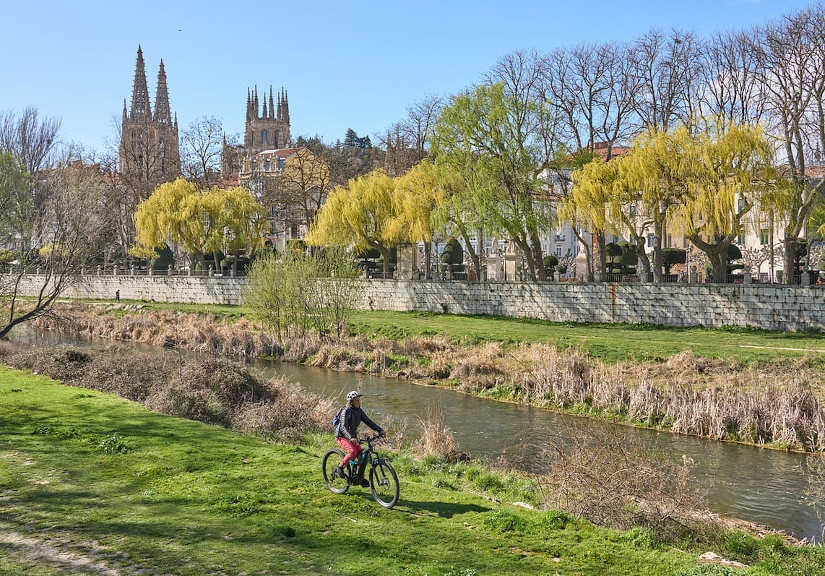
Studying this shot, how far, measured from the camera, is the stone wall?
31750 mm

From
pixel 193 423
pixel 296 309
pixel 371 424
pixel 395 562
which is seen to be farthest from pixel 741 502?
pixel 296 309

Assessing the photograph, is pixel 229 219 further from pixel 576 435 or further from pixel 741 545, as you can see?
pixel 741 545

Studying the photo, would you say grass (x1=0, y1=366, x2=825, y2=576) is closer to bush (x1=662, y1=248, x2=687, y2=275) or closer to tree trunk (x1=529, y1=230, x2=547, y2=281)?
tree trunk (x1=529, y1=230, x2=547, y2=281)

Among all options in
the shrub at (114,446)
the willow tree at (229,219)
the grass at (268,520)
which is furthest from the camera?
the willow tree at (229,219)

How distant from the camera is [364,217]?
46.3m

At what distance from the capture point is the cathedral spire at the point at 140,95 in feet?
402

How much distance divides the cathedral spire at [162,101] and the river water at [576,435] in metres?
105

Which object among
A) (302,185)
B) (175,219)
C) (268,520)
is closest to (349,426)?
(268,520)

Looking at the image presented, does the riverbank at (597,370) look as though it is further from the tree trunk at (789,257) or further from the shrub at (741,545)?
the shrub at (741,545)

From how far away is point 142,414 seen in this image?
16797 millimetres

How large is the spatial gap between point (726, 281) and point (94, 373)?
25689mm

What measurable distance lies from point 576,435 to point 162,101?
12163 centimetres

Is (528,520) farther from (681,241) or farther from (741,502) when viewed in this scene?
(681,241)

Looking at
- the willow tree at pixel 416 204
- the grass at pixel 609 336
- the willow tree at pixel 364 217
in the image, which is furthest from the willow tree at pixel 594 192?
the willow tree at pixel 364 217
